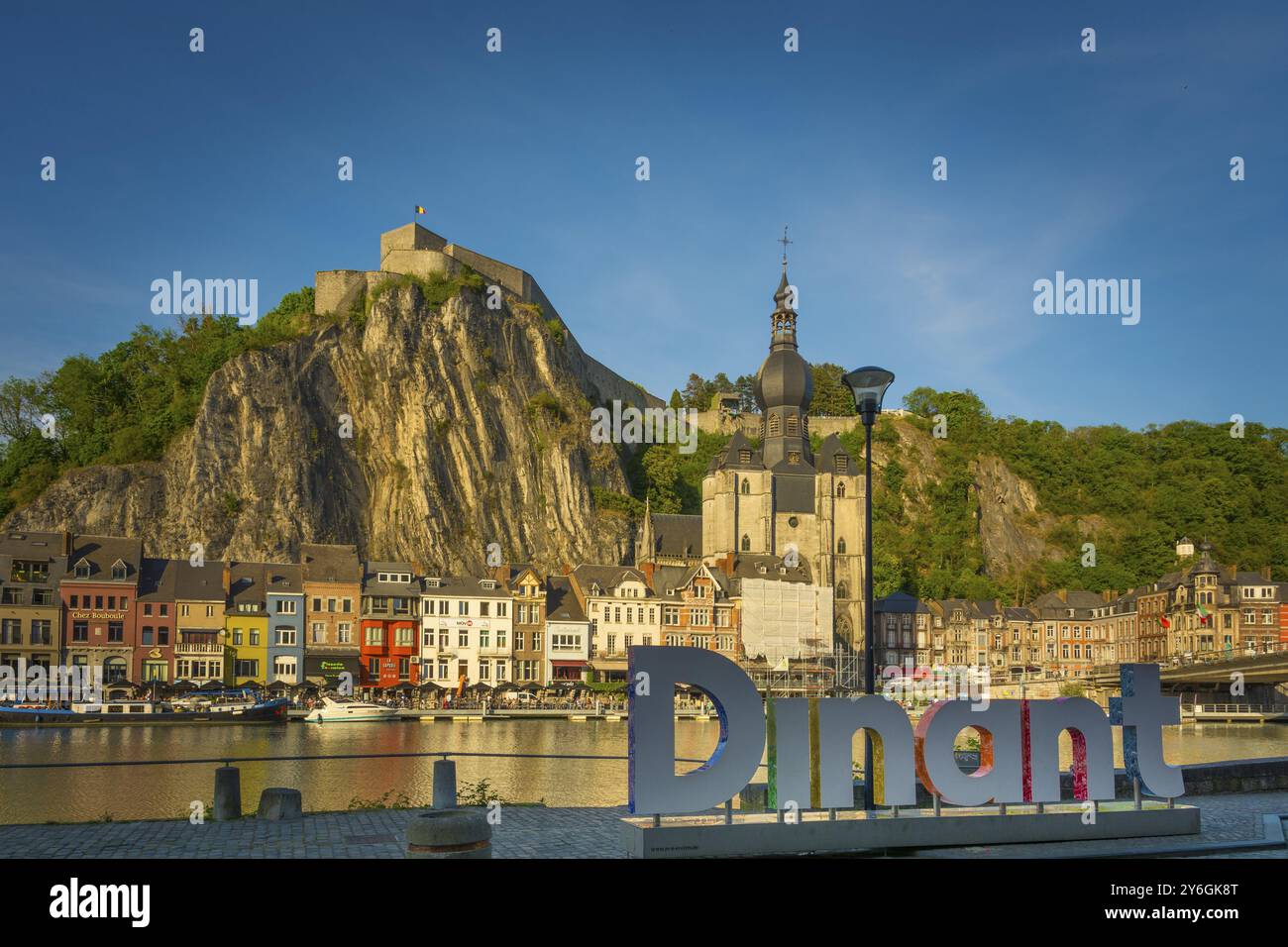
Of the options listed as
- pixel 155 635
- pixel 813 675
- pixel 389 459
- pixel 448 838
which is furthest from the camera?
pixel 389 459

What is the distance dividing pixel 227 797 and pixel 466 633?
216ft

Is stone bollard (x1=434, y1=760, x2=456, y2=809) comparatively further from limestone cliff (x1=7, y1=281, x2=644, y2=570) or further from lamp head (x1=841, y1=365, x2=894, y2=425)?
limestone cliff (x1=7, y1=281, x2=644, y2=570)

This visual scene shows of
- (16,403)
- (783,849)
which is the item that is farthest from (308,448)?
(783,849)

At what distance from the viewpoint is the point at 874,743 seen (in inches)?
580

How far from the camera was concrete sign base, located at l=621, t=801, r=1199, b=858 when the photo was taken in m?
13.4

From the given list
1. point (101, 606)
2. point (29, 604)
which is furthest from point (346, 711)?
point (29, 604)

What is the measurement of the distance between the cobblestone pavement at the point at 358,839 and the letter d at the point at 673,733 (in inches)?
49.5

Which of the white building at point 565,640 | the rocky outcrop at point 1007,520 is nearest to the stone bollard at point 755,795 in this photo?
the white building at point 565,640

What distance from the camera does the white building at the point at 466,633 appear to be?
8144cm

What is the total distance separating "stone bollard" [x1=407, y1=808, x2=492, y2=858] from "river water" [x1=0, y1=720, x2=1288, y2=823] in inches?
478

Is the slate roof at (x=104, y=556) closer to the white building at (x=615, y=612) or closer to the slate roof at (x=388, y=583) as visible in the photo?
the slate roof at (x=388, y=583)

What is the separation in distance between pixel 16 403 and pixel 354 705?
53.9 metres

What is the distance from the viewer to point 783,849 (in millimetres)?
13789

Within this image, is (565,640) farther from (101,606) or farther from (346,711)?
(101,606)
